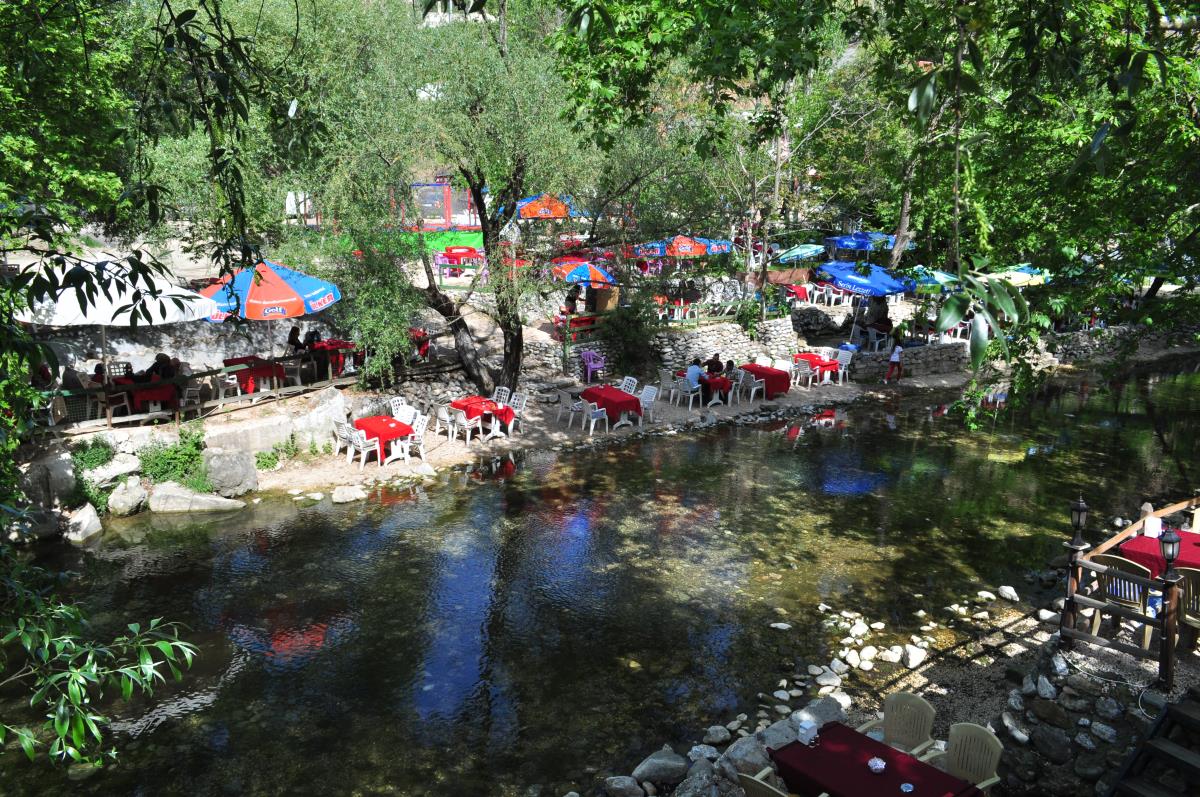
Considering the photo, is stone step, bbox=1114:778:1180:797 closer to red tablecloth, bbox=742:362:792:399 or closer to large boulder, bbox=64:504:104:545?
large boulder, bbox=64:504:104:545

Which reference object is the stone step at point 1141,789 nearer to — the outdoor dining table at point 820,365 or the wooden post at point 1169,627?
the wooden post at point 1169,627

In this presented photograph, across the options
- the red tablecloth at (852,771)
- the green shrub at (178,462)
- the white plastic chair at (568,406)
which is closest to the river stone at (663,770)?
the red tablecloth at (852,771)

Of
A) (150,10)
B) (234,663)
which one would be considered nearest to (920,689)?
(234,663)

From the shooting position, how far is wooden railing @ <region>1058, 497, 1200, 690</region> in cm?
746

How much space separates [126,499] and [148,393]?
2.50m

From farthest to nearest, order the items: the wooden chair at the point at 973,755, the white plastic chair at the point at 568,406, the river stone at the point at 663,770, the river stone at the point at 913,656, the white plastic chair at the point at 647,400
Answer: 1. the white plastic chair at the point at 647,400
2. the white plastic chair at the point at 568,406
3. the river stone at the point at 913,656
4. the river stone at the point at 663,770
5. the wooden chair at the point at 973,755

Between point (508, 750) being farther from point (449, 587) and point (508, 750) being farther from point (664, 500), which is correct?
point (664, 500)

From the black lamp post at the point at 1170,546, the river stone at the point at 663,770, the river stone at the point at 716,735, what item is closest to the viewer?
the river stone at the point at 663,770

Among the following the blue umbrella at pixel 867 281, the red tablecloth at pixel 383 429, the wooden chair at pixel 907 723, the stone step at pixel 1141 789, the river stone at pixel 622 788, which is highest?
the blue umbrella at pixel 867 281

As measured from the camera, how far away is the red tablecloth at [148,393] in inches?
564

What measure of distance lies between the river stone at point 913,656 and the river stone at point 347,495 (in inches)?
343

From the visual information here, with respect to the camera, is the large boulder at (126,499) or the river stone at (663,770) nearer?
the river stone at (663,770)

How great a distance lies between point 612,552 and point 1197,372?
74.4ft

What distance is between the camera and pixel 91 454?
12969mm
